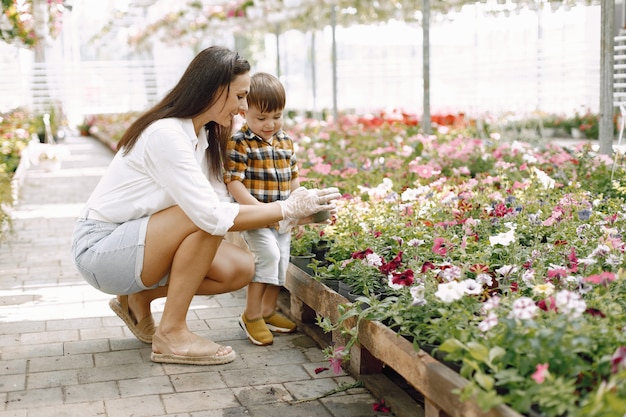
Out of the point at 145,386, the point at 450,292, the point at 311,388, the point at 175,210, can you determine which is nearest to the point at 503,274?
the point at 450,292

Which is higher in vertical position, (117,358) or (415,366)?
(415,366)

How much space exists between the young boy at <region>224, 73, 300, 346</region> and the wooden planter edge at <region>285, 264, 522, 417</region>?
0.25 metres

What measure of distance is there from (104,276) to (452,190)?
181 cm

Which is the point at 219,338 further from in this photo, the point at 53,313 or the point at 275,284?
the point at 53,313

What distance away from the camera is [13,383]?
8.84ft

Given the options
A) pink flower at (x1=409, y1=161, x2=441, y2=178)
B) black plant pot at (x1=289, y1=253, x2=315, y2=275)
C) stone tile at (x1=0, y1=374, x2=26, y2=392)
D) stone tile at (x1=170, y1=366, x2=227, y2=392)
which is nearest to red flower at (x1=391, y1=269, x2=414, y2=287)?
stone tile at (x1=170, y1=366, x2=227, y2=392)

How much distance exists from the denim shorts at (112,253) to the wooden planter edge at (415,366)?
0.64 m

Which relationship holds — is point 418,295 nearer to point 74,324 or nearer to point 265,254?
point 265,254

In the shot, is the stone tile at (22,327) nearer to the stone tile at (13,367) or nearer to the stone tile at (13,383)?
the stone tile at (13,367)

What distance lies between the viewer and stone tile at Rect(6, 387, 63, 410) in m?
2.50

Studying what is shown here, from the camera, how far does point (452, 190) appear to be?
3967mm

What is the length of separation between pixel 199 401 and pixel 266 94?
1090 mm

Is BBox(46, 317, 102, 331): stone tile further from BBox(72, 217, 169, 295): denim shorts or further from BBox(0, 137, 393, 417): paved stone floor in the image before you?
BBox(72, 217, 169, 295): denim shorts

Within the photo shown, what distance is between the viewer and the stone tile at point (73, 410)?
2.42 meters
